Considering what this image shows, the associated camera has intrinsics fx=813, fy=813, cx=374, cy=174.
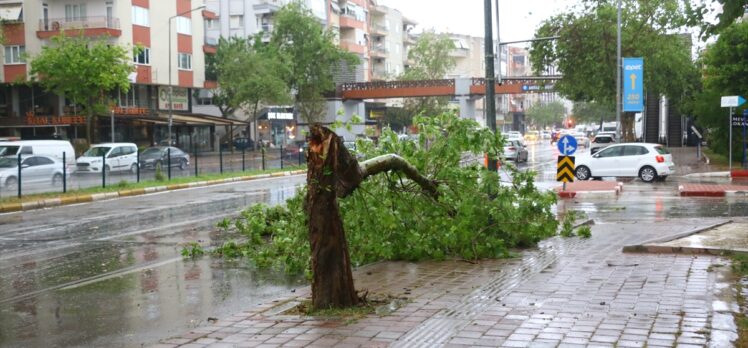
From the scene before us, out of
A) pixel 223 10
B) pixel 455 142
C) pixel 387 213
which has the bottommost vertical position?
pixel 387 213

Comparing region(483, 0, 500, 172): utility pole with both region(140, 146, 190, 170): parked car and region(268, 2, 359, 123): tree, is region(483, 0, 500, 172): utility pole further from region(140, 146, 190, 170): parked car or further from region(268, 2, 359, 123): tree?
region(268, 2, 359, 123): tree

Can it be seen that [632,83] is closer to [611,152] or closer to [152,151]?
[611,152]

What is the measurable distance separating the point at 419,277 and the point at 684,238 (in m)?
5.05

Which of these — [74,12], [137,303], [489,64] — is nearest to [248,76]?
[74,12]

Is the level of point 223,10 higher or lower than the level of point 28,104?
higher

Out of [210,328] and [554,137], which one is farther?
[554,137]

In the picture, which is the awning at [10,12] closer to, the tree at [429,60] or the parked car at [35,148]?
the parked car at [35,148]

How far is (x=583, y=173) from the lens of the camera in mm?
32094

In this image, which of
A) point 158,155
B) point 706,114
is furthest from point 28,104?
point 706,114

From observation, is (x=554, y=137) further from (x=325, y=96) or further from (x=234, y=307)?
(x=234, y=307)

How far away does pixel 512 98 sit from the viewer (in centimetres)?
15675

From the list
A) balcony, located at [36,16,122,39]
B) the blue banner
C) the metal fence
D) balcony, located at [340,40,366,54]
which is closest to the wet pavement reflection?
the metal fence

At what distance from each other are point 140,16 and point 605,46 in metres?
31.2

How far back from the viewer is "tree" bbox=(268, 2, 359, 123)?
68688mm
